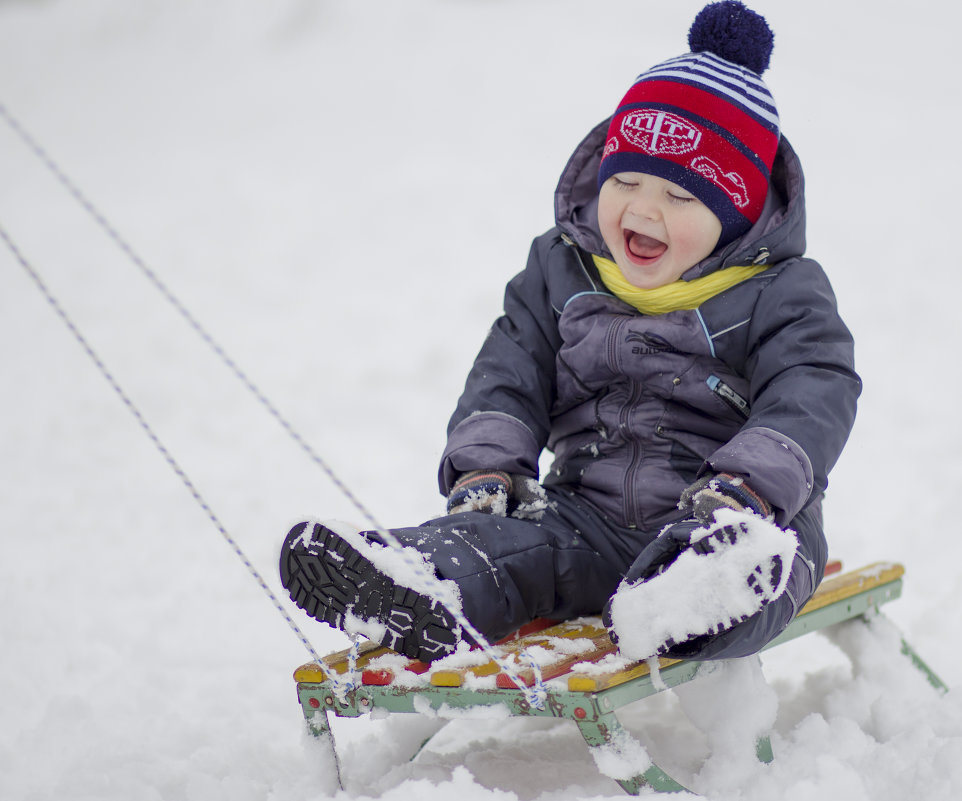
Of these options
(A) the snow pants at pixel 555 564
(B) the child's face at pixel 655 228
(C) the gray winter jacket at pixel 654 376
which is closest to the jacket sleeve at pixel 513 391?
(C) the gray winter jacket at pixel 654 376

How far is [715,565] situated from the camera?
62.8 inches

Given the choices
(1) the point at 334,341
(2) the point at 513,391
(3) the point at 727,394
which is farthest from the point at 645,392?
(1) the point at 334,341

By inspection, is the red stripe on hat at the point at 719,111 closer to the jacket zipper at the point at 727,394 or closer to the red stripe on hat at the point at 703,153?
the red stripe on hat at the point at 703,153

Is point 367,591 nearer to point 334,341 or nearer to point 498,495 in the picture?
point 498,495

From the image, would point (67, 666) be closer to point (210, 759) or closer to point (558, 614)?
point (210, 759)

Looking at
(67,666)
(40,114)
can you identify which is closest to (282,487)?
(67,666)

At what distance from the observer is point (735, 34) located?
6.92ft

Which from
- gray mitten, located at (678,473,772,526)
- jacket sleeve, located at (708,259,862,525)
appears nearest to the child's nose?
jacket sleeve, located at (708,259,862,525)

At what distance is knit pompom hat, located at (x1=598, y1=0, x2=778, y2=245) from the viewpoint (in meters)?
2.03

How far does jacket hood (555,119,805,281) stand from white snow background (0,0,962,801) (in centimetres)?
78

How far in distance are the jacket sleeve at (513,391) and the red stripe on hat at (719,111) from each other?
397mm

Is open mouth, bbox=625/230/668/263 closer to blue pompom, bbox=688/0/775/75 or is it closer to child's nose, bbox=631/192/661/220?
child's nose, bbox=631/192/661/220

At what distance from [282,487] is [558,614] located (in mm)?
1755

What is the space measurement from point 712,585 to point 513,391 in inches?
29.6
